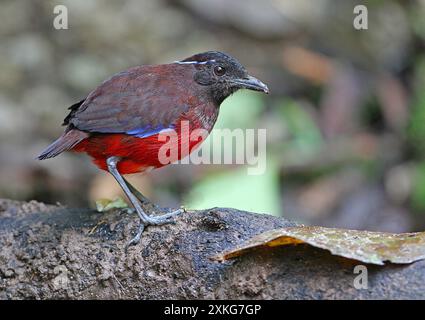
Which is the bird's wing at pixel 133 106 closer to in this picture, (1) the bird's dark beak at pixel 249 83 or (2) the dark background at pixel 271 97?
(1) the bird's dark beak at pixel 249 83

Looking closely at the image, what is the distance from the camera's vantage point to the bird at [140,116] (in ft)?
16.0

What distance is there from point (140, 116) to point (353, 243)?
73.1 inches

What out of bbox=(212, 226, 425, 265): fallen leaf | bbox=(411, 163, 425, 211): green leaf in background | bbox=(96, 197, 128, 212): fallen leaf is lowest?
bbox=(411, 163, 425, 211): green leaf in background

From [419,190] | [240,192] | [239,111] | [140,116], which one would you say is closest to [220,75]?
[140,116]

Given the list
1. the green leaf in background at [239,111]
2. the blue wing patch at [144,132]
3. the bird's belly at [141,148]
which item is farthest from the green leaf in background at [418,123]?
the blue wing patch at [144,132]

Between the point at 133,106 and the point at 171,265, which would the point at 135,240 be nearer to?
the point at 171,265

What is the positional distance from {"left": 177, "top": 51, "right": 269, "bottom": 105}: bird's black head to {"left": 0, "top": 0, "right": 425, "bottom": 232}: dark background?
84.0 inches

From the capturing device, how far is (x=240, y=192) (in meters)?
7.47

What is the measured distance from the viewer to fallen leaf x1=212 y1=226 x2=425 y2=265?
3494 mm

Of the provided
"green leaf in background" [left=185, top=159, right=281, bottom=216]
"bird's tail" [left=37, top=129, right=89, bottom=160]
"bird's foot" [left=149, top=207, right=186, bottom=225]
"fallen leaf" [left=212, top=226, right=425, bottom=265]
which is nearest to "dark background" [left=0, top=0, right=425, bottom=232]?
"green leaf in background" [left=185, top=159, right=281, bottom=216]

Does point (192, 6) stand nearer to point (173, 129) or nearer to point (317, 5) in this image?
point (317, 5)

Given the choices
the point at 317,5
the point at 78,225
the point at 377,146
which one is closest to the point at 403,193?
the point at 377,146

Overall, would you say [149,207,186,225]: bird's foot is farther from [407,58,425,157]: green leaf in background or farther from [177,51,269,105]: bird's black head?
[407,58,425,157]: green leaf in background

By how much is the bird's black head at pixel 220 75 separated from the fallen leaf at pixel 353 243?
5.75ft
